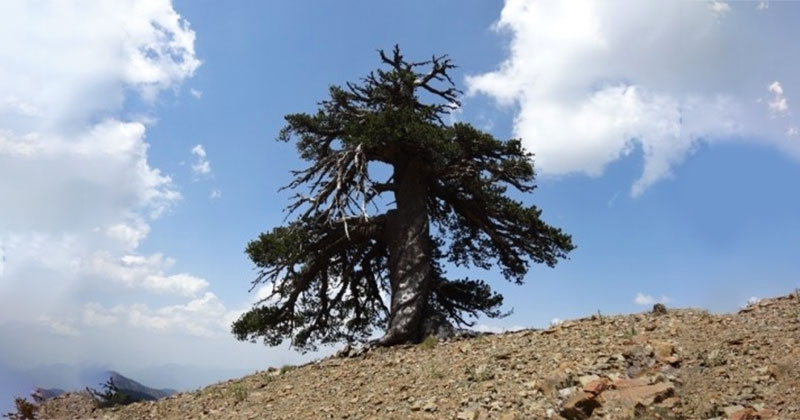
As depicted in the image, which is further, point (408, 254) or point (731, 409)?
point (408, 254)

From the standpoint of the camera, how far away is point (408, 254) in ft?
58.0

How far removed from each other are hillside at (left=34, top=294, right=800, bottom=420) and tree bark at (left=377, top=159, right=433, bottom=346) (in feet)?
7.72

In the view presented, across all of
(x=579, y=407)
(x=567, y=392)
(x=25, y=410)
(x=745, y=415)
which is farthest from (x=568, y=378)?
(x=25, y=410)

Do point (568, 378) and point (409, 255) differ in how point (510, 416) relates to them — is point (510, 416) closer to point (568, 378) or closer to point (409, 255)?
point (568, 378)

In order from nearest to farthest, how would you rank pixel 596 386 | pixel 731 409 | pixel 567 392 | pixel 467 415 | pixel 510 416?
1. pixel 731 409
2. pixel 510 416
3. pixel 596 386
4. pixel 567 392
5. pixel 467 415

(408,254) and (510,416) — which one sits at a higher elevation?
(408,254)

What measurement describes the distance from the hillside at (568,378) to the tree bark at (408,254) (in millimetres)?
2352

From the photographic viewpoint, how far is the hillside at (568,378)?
24.8ft

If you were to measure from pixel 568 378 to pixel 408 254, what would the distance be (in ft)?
31.3

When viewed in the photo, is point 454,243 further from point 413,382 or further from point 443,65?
point 413,382

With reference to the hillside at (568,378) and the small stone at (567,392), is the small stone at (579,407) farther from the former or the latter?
the small stone at (567,392)

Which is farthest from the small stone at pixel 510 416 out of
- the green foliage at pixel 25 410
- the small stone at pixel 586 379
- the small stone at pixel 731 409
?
the green foliage at pixel 25 410

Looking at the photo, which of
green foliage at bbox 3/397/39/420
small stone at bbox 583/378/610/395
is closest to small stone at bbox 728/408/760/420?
small stone at bbox 583/378/610/395

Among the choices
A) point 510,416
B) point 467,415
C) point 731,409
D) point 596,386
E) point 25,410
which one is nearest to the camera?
point 731,409
